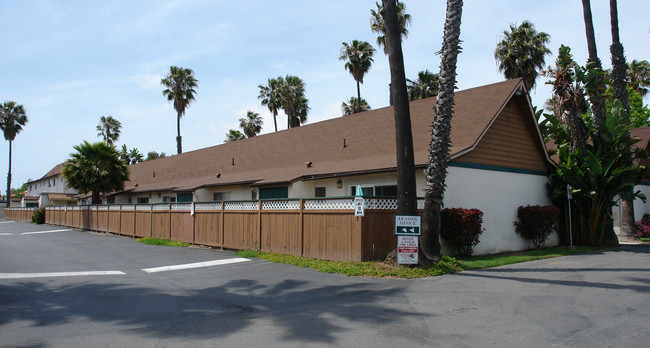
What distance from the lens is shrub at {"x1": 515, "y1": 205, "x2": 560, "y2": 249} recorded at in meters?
16.5

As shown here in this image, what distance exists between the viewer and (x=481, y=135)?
1537 cm

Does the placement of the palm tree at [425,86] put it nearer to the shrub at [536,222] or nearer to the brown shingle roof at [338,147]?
the brown shingle roof at [338,147]

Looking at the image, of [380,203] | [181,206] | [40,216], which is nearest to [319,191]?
[181,206]

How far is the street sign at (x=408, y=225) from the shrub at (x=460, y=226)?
2.67 meters

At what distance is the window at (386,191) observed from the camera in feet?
50.6

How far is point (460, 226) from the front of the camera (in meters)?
13.6

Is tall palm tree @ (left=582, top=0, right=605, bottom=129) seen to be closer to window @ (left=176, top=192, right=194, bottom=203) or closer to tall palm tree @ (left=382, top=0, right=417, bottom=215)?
tall palm tree @ (left=382, top=0, right=417, bottom=215)

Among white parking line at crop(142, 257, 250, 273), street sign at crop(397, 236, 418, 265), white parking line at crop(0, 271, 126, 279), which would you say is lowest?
white parking line at crop(142, 257, 250, 273)

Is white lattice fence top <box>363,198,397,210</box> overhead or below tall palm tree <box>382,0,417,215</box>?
below

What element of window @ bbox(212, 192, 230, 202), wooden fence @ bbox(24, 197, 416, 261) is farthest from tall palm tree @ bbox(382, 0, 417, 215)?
window @ bbox(212, 192, 230, 202)

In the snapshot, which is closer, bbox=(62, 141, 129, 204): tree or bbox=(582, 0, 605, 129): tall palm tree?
bbox=(582, 0, 605, 129): tall palm tree

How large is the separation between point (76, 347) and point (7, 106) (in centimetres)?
6963

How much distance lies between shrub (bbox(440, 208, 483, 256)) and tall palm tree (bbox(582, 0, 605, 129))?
753 cm

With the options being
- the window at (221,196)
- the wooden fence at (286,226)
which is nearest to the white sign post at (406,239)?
the wooden fence at (286,226)
